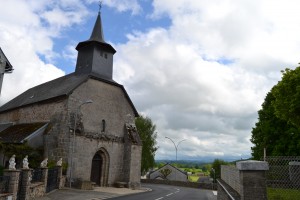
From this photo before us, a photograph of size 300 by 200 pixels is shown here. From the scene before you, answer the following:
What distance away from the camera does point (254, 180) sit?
602 cm

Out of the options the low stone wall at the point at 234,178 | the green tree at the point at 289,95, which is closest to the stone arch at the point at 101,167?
the green tree at the point at 289,95

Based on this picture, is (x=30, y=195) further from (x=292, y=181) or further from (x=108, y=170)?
(x=108, y=170)

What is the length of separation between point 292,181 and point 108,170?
19319mm

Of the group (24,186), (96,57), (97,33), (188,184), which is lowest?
(188,184)

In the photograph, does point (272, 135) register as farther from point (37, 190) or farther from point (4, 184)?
point (4, 184)

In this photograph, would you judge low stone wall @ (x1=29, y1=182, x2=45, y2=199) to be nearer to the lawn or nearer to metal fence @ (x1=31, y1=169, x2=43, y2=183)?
metal fence @ (x1=31, y1=169, x2=43, y2=183)

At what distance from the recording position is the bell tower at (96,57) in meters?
28.8

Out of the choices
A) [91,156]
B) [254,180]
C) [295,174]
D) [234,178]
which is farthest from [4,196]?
[91,156]

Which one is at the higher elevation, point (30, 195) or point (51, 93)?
point (51, 93)

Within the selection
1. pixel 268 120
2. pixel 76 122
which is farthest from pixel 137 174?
pixel 268 120

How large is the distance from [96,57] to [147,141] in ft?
75.4

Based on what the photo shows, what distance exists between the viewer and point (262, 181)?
5.98 metres

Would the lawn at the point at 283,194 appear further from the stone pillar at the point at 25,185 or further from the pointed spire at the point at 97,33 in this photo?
the pointed spire at the point at 97,33

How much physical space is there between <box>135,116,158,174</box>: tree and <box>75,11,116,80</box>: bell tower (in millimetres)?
20316
